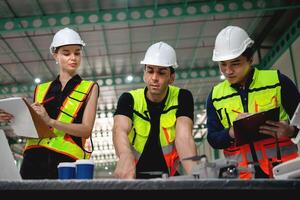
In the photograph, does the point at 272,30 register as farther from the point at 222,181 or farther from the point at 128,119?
the point at 222,181

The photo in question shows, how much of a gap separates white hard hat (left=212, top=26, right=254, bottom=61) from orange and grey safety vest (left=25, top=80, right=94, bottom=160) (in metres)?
1.11

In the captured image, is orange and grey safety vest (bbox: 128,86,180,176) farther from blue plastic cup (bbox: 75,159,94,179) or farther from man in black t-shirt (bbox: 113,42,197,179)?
blue plastic cup (bbox: 75,159,94,179)

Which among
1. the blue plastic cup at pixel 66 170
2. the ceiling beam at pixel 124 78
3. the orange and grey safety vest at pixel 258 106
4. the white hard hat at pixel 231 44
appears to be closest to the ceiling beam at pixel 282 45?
the ceiling beam at pixel 124 78

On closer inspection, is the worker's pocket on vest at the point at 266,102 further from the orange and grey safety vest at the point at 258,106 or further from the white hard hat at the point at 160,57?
the white hard hat at the point at 160,57

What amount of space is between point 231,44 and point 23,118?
5.59 feet

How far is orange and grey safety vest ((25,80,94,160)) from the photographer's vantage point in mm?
3098

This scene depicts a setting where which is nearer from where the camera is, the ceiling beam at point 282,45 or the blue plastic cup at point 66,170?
the blue plastic cup at point 66,170

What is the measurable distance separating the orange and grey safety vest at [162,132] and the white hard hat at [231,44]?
55cm

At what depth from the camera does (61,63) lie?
342cm

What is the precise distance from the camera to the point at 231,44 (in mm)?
3209

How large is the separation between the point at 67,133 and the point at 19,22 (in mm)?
7914

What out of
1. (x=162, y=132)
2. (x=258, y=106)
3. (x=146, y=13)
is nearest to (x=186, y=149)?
(x=162, y=132)

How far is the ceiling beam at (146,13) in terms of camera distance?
386 inches

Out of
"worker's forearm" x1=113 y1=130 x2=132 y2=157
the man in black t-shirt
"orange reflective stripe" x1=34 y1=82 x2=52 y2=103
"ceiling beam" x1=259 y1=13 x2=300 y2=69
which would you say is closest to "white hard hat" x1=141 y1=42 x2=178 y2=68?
the man in black t-shirt
